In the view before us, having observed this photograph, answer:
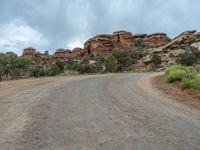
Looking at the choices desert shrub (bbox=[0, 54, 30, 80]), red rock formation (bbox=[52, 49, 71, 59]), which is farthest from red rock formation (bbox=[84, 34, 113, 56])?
desert shrub (bbox=[0, 54, 30, 80])

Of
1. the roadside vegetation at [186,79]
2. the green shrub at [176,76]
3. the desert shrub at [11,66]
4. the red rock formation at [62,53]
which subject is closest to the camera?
the roadside vegetation at [186,79]

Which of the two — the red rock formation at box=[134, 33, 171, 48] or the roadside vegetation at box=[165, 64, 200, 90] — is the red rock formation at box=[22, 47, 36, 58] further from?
the roadside vegetation at box=[165, 64, 200, 90]

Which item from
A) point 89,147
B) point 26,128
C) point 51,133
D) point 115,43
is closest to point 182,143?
point 89,147

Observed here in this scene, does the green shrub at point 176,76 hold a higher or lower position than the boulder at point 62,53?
lower

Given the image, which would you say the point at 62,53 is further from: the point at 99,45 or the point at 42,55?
the point at 99,45

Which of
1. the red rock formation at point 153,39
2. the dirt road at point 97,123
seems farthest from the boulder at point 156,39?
the dirt road at point 97,123

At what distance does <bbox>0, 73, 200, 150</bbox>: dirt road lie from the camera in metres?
7.26

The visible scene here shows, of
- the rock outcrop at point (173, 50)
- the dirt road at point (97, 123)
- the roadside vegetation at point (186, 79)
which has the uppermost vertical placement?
the rock outcrop at point (173, 50)

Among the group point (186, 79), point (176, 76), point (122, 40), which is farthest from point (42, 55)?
point (186, 79)

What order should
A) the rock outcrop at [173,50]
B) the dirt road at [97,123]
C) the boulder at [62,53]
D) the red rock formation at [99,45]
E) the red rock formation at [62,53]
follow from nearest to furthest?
the dirt road at [97,123] < the rock outcrop at [173,50] < the red rock formation at [99,45] < the red rock formation at [62,53] < the boulder at [62,53]

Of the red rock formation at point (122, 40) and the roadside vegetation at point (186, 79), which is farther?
the red rock formation at point (122, 40)

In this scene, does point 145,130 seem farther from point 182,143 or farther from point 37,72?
point 37,72

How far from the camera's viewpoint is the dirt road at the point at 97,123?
7262 mm

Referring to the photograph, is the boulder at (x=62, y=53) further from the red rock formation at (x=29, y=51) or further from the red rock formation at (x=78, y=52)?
Answer: the red rock formation at (x=29, y=51)
